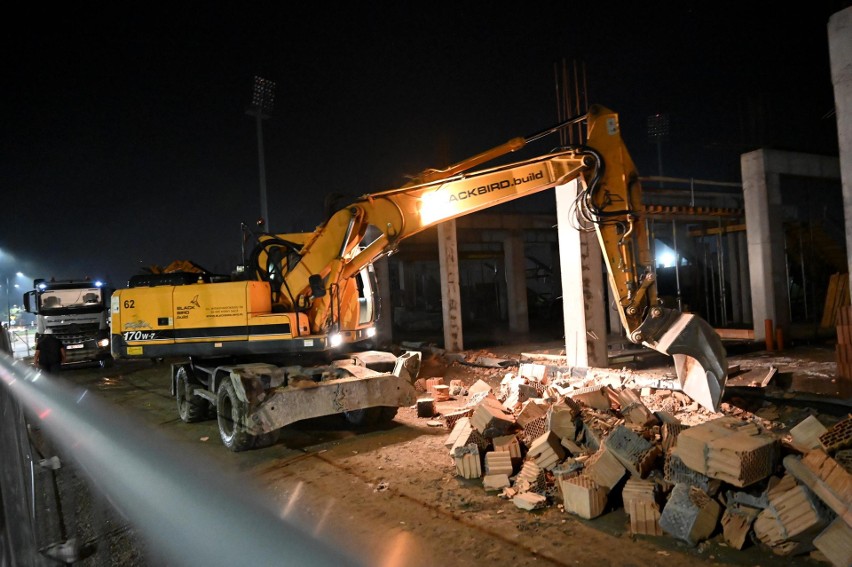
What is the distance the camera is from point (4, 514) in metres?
2.07

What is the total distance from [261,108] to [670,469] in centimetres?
2042

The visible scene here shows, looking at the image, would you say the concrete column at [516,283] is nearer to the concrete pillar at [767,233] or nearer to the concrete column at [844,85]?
the concrete pillar at [767,233]

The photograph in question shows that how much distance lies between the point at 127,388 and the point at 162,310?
7.15 m

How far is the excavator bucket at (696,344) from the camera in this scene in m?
6.61

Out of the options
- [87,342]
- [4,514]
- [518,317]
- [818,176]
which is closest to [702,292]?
[518,317]

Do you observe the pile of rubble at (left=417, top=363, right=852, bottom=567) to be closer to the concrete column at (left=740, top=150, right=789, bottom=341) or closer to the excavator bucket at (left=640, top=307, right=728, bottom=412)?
the excavator bucket at (left=640, top=307, right=728, bottom=412)

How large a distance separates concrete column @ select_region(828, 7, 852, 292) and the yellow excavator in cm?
318

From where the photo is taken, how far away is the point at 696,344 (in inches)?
261

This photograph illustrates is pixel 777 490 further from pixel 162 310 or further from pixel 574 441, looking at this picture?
pixel 162 310

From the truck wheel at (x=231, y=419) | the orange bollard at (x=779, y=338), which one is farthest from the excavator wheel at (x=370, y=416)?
the orange bollard at (x=779, y=338)

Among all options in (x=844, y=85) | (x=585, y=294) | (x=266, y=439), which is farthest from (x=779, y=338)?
(x=266, y=439)

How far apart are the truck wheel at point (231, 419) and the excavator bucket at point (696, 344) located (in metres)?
5.31

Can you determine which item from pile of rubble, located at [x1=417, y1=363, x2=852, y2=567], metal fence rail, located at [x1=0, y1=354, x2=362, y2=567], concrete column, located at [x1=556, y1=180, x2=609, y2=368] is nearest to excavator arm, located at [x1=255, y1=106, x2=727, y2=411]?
pile of rubble, located at [x1=417, y1=363, x2=852, y2=567]

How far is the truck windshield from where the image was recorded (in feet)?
59.5
